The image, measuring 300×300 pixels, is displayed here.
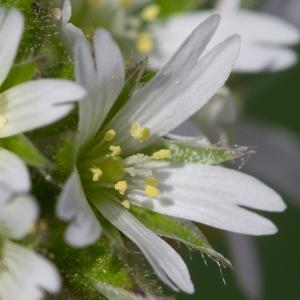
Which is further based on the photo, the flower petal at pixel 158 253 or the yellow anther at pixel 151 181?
the yellow anther at pixel 151 181

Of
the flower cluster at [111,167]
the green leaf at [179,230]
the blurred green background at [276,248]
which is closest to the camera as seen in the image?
the flower cluster at [111,167]

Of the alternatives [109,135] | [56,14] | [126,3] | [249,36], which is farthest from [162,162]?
[249,36]

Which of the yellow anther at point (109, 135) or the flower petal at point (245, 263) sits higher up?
the yellow anther at point (109, 135)

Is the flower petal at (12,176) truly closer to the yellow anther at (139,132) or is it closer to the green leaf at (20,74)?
the green leaf at (20,74)

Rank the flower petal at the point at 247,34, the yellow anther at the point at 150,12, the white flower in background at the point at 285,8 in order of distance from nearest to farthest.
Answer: the yellow anther at the point at 150,12
the flower petal at the point at 247,34
the white flower in background at the point at 285,8

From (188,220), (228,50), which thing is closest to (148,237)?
(188,220)

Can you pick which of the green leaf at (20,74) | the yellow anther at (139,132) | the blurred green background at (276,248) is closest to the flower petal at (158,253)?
the yellow anther at (139,132)

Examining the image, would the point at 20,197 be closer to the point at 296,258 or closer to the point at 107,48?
the point at 107,48

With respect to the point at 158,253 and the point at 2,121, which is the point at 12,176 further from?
the point at 158,253
